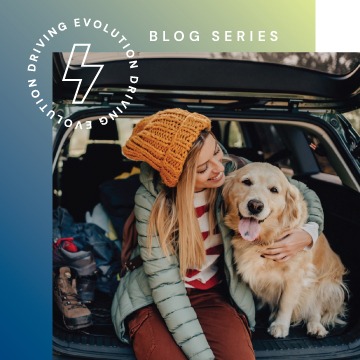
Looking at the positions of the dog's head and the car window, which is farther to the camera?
the car window

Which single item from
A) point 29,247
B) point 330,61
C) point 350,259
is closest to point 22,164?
point 29,247

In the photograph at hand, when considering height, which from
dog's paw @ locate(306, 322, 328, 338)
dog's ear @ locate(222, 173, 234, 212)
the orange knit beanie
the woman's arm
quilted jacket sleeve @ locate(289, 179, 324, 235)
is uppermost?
the orange knit beanie

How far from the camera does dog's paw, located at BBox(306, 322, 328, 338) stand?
7.93ft

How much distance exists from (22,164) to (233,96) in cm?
99

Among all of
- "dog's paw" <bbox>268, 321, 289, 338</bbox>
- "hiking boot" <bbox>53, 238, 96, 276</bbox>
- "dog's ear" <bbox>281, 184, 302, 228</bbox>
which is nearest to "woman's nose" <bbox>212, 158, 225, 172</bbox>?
"dog's ear" <bbox>281, 184, 302, 228</bbox>

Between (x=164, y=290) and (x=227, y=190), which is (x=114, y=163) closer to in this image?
(x=227, y=190)

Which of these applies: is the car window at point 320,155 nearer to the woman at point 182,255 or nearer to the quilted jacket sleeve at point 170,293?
the woman at point 182,255

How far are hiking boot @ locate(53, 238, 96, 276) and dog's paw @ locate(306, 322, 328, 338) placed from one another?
3.39 ft

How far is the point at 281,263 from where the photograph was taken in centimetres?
248

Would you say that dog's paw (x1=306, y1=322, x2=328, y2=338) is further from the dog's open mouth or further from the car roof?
the car roof

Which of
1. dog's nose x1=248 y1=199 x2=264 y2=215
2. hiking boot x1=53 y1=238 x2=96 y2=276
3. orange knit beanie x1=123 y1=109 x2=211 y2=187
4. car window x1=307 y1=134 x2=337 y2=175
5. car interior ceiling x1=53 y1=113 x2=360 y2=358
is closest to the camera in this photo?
orange knit beanie x1=123 y1=109 x2=211 y2=187

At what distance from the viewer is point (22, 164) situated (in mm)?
2020

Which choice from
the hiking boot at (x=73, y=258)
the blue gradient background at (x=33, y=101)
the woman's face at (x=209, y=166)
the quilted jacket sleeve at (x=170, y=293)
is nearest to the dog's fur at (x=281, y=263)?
the woman's face at (x=209, y=166)

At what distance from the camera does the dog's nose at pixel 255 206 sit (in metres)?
2.26
